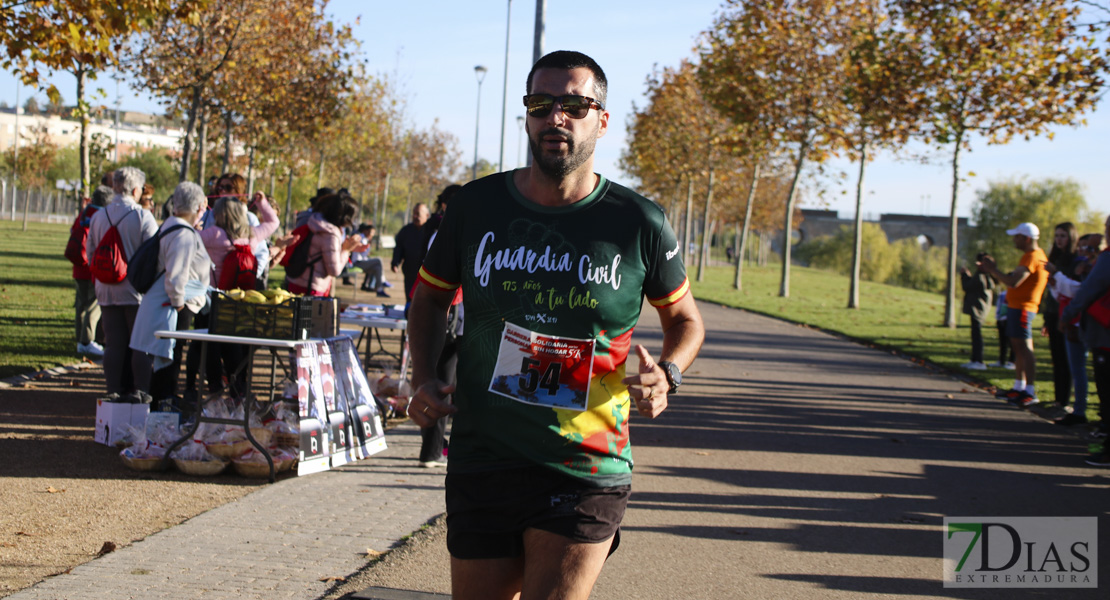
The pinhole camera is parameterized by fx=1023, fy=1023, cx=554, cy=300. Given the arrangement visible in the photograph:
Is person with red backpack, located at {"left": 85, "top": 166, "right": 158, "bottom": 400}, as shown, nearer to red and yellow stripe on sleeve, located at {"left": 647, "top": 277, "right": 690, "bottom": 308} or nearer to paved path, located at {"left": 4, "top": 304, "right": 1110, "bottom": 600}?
paved path, located at {"left": 4, "top": 304, "right": 1110, "bottom": 600}

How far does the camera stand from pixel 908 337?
72.0 ft

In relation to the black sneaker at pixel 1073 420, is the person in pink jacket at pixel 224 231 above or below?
above

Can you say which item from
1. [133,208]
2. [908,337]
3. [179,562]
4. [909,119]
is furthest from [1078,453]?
[909,119]

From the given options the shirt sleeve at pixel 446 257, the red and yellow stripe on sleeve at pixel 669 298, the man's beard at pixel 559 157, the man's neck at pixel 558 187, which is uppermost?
the man's beard at pixel 559 157

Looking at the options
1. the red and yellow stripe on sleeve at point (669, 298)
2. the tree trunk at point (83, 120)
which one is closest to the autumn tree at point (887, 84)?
the tree trunk at point (83, 120)

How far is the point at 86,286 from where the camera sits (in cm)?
1220

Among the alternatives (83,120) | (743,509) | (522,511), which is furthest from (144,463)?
(83,120)

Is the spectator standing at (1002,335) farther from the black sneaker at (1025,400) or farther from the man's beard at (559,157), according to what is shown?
the man's beard at (559,157)

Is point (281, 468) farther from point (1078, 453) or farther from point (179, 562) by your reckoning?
point (1078, 453)

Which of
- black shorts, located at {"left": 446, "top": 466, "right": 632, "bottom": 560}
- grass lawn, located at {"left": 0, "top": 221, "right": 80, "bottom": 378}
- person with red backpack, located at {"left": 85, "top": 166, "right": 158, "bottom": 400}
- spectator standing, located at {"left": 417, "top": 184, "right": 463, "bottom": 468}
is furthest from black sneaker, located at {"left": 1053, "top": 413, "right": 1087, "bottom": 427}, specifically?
grass lawn, located at {"left": 0, "top": 221, "right": 80, "bottom": 378}

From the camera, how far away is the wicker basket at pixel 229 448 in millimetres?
7250

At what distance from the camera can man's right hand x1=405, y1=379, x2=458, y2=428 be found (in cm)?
289

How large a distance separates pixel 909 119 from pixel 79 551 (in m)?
21.5

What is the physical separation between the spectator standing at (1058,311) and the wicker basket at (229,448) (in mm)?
8855
